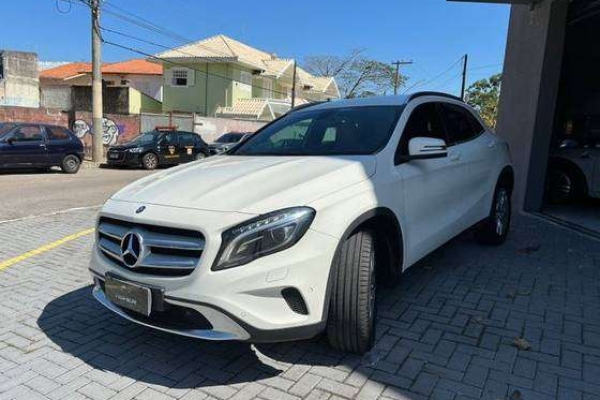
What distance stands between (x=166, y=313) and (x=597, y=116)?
32.1ft

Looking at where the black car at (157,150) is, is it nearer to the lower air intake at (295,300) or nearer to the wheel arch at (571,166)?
the wheel arch at (571,166)

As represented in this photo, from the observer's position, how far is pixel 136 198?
3.24 meters

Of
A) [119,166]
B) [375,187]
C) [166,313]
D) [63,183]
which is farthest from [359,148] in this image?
[119,166]

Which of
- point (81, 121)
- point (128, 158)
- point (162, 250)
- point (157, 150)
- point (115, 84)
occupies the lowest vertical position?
point (128, 158)

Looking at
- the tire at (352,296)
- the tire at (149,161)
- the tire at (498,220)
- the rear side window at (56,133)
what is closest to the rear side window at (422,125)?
the tire at (352,296)

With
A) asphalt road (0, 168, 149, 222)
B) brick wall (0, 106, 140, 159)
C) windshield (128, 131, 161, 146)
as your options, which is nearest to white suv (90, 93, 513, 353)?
asphalt road (0, 168, 149, 222)

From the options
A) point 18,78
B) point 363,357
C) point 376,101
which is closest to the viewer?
point 363,357

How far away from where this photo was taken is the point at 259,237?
2707 millimetres

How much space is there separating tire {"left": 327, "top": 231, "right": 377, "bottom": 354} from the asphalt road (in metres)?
6.80

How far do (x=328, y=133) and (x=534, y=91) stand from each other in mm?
6078

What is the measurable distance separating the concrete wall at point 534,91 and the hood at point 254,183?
6315mm

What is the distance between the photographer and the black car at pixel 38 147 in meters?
14.4

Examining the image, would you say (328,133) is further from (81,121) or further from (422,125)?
(81,121)

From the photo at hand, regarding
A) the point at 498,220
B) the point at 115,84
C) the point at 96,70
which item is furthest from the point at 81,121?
the point at 498,220
